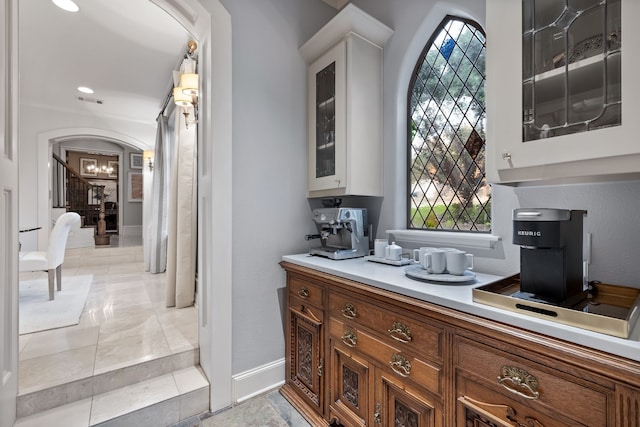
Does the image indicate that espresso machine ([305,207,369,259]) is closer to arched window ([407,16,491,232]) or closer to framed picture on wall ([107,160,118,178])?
arched window ([407,16,491,232])

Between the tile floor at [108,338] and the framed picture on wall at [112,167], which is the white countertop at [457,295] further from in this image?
the framed picture on wall at [112,167]

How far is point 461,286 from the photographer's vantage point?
1.22 meters

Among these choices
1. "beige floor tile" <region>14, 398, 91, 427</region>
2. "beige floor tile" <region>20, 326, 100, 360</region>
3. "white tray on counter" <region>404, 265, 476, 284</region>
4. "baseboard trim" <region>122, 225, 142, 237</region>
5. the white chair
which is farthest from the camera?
"baseboard trim" <region>122, 225, 142, 237</region>

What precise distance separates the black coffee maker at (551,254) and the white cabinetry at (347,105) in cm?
104

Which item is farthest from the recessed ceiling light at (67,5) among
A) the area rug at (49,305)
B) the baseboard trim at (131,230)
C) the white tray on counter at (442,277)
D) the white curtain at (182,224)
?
the baseboard trim at (131,230)

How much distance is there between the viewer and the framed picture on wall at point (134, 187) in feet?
29.0

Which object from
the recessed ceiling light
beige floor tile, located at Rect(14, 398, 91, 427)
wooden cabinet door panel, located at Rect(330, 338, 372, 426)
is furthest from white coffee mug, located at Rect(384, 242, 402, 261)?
the recessed ceiling light

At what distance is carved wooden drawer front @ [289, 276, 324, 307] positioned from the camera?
5.46 ft

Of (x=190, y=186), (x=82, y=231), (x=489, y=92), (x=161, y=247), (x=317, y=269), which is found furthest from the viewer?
(x=82, y=231)

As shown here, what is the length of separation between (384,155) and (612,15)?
1.25 meters

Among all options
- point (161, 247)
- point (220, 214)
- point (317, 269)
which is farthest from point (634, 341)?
point (161, 247)

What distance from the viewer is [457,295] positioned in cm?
108

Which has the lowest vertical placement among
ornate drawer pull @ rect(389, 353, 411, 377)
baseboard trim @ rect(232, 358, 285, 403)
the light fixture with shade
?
baseboard trim @ rect(232, 358, 285, 403)

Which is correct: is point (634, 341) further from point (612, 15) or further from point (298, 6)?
point (298, 6)
